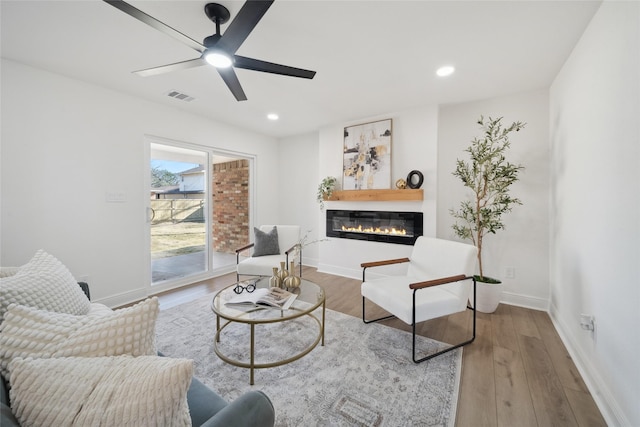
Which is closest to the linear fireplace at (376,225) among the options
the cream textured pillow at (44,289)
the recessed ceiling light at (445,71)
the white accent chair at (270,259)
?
the white accent chair at (270,259)

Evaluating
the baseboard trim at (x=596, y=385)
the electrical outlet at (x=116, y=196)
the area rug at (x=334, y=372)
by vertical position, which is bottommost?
the area rug at (x=334, y=372)

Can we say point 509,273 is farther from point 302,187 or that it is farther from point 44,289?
point 44,289

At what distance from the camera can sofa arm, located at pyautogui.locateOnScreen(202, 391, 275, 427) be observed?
74 cm

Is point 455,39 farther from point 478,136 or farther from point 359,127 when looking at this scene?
point 359,127

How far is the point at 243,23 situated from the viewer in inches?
58.9

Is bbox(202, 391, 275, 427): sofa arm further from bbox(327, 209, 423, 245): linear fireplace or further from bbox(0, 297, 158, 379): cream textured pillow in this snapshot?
bbox(327, 209, 423, 245): linear fireplace

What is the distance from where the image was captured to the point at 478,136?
3285 millimetres

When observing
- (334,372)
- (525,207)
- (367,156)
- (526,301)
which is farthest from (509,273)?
(334,372)

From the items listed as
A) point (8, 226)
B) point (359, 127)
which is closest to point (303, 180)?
point (359, 127)

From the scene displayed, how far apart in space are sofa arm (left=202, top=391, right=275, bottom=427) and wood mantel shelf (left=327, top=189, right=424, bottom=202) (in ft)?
10.1

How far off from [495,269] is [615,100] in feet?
7.22

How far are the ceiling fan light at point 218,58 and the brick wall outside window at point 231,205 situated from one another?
3.13 m

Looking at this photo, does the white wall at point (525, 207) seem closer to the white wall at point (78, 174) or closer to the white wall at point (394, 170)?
the white wall at point (394, 170)

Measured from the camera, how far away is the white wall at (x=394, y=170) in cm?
342
